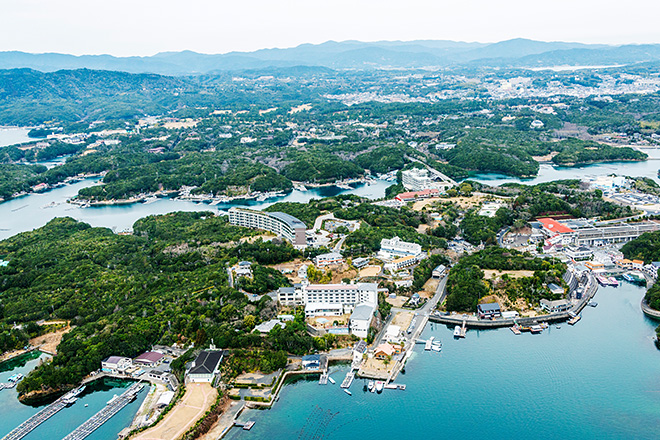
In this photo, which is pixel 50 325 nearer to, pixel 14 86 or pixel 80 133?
pixel 80 133

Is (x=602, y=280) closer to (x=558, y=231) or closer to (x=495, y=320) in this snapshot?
(x=558, y=231)

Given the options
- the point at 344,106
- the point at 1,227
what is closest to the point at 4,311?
the point at 1,227

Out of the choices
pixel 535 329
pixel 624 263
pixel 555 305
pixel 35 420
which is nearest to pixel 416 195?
pixel 624 263

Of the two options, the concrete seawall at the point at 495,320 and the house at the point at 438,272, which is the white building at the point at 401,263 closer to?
the house at the point at 438,272

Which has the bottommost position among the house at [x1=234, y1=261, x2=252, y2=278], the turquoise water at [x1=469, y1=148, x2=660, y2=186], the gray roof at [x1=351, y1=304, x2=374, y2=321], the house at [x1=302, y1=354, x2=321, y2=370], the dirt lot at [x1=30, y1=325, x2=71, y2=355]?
the turquoise water at [x1=469, y1=148, x2=660, y2=186]

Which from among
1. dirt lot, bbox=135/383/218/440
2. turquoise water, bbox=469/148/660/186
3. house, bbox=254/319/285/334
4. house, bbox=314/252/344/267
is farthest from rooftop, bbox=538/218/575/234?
dirt lot, bbox=135/383/218/440

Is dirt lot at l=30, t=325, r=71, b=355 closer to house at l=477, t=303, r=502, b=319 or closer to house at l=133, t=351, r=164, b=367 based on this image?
house at l=133, t=351, r=164, b=367

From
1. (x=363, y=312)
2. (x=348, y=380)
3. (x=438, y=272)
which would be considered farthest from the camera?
(x=438, y=272)
